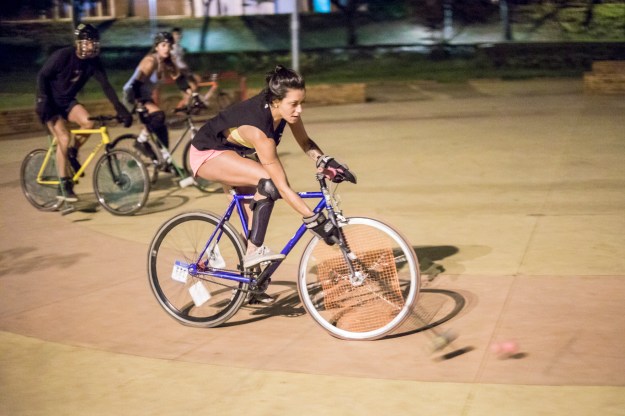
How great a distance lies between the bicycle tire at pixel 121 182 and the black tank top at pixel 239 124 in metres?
3.47

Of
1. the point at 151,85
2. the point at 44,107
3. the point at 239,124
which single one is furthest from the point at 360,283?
the point at 151,85

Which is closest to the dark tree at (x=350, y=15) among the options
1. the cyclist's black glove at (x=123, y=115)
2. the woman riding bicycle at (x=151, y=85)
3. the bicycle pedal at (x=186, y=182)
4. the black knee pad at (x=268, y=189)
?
the woman riding bicycle at (x=151, y=85)

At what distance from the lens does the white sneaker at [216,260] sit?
6.43 meters

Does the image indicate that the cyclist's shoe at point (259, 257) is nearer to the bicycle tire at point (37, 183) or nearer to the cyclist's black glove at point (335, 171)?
the cyclist's black glove at point (335, 171)

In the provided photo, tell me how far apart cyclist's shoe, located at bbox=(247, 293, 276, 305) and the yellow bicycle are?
11.3ft

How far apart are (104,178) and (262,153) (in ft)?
14.6

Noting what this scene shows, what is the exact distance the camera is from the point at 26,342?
20.2 ft

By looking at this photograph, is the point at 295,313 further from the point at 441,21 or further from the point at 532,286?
the point at 441,21

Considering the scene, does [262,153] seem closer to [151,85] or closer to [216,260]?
[216,260]

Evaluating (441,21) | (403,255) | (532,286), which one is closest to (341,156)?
(532,286)

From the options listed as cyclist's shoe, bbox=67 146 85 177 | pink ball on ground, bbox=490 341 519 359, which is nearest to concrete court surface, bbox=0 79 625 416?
pink ball on ground, bbox=490 341 519 359

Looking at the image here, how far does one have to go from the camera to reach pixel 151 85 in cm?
1102

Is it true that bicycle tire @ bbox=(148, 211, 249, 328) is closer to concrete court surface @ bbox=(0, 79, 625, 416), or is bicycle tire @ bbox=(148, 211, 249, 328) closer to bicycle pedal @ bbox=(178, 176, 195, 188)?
concrete court surface @ bbox=(0, 79, 625, 416)

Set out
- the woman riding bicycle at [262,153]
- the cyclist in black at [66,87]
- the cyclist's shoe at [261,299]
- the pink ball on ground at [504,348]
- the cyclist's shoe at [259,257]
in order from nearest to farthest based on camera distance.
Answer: the pink ball on ground at [504,348] → the woman riding bicycle at [262,153] → the cyclist's shoe at [259,257] → the cyclist's shoe at [261,299] → the cyclist in black at [66,87]
